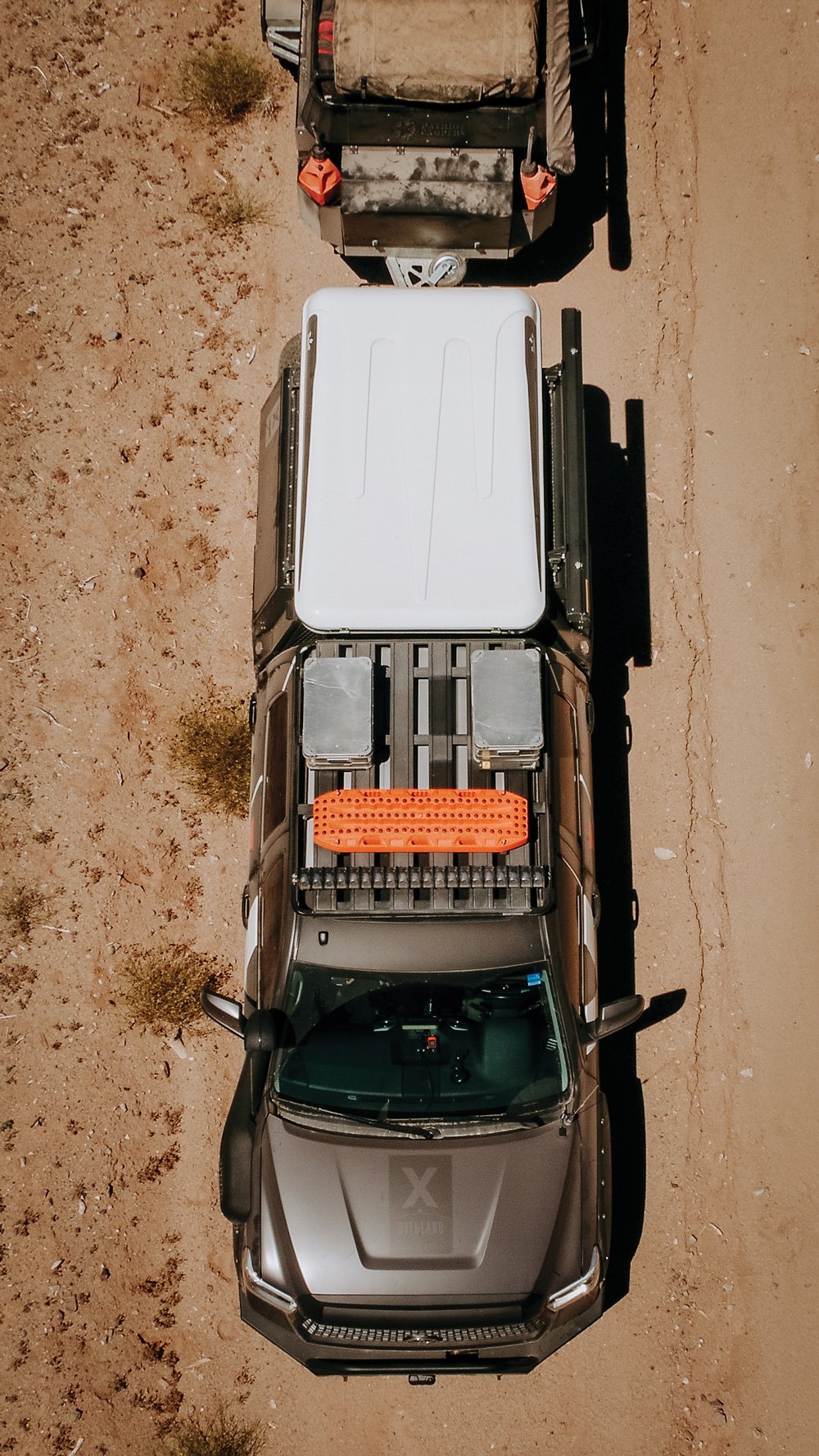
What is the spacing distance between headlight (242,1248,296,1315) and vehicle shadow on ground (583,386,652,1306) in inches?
84.0

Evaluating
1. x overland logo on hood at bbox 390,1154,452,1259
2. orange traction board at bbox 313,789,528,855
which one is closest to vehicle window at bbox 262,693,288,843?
orange traction board at bbox 313,789,528,855

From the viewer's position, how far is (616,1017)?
14.1ft

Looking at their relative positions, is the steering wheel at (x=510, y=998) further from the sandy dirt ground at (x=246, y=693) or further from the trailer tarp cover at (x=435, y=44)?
the trailer tarp cover at (x=435, y=44)

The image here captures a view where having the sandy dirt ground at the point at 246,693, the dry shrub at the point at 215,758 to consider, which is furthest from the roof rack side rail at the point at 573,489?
the dry shrub at the point at 215,758

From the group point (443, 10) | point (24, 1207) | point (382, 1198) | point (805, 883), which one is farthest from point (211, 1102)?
point (443, 10)

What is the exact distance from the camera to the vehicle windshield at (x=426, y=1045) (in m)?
4.20

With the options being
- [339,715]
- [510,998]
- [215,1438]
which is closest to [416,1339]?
[510,998]

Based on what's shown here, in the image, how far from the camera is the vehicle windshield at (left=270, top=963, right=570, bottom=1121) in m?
4.20

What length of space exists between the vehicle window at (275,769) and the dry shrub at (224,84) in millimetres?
4504

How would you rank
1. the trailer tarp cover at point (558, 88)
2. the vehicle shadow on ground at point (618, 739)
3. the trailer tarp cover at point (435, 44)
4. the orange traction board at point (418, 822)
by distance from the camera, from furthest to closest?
the vehicle shadow on ground at point (618, 739) → the trailer tarp cover at point (558, 88) → the trailer tarp cover at point (435, 44) → the orange traction board at point (418, 822)

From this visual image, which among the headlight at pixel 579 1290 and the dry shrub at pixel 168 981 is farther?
the dry shrub at pixel 168 981

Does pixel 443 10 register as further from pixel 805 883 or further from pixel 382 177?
pixel 805 883

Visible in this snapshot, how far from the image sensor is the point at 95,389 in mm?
6160

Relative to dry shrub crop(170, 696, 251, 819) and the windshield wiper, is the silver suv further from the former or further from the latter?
dry shrub crop(170, 696, 251, 819)
